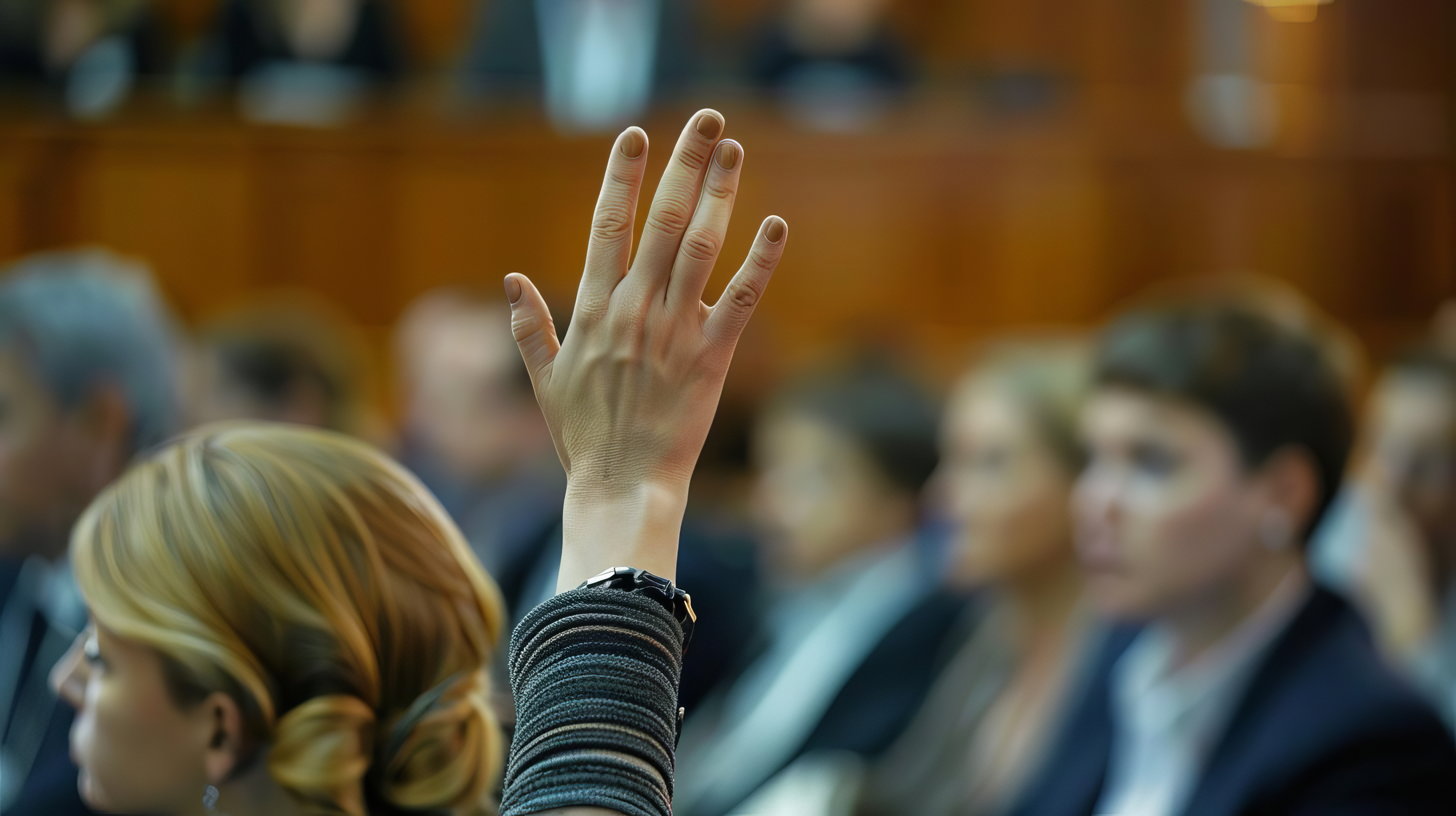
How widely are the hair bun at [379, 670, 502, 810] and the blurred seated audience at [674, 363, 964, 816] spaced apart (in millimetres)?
1794

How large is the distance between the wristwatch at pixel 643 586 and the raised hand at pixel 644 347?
20 mm

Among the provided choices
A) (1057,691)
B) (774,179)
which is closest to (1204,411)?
(1057,691)

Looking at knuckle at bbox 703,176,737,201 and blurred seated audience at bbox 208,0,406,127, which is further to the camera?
blurred seated audience at bbox 208,0,406,127

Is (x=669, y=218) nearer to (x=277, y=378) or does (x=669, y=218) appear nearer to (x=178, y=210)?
(x=277, y=378)

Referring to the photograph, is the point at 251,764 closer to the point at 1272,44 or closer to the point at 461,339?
the point at 461,339

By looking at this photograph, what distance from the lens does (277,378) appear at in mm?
3889

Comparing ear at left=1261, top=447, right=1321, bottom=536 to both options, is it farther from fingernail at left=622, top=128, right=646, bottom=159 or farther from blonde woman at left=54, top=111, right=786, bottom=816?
fingernail at left=622, top=128, right=646, bottom=159

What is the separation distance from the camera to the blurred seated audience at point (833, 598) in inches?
129

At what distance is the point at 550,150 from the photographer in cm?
597

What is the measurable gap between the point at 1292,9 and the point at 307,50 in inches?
190

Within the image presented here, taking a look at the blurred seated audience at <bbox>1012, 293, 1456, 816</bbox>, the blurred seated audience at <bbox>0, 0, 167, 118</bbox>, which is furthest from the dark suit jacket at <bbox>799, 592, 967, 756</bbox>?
the blurred seated audience at <bbox>0, 0, 167, 118</bbox>

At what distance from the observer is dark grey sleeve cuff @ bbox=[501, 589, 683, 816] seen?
1046 millimetres

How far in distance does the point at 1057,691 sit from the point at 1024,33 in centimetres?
520

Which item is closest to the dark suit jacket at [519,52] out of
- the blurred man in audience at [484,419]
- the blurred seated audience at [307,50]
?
the blurred seated audience at [307,50]
